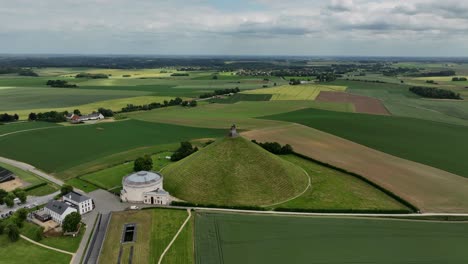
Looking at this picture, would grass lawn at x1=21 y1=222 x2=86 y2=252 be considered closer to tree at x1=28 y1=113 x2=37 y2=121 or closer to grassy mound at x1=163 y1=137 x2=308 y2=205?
grassy mound at x1=163 y1=137 x2=308 y2=205

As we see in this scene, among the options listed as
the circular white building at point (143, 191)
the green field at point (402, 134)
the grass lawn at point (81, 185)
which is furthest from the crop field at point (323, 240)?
the green field at point (402, 134)

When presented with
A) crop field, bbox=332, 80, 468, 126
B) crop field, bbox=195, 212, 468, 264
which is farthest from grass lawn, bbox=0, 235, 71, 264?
crop field, bbox=332, 80, 468, 126

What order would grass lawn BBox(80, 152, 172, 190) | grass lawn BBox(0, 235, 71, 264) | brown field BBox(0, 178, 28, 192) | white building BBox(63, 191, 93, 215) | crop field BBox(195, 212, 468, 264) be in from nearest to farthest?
crop field BBox(195, 212, 468, 264), grass lawn BBox(0, 235, 71, 264), white building BBox(63, 191, 93, 215), brown field BBox(0, 178, 28, 192), grass lawn BBox(80, 152, 172, 190)

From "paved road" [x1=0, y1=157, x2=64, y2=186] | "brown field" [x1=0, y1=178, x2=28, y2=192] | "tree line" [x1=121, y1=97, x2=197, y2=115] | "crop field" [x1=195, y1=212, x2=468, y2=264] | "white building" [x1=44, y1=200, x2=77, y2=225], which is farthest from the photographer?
"tree line" [x1=121, y1=97, x2=197, y2=115]

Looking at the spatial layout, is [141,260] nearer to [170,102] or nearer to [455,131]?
[455,131]

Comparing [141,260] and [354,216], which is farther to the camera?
[354,216]

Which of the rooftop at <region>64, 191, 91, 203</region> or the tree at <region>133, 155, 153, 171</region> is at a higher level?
the tree at <region>133, 155, 153, 171</region>

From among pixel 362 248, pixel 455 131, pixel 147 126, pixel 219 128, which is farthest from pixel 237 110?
pixel 362 248
